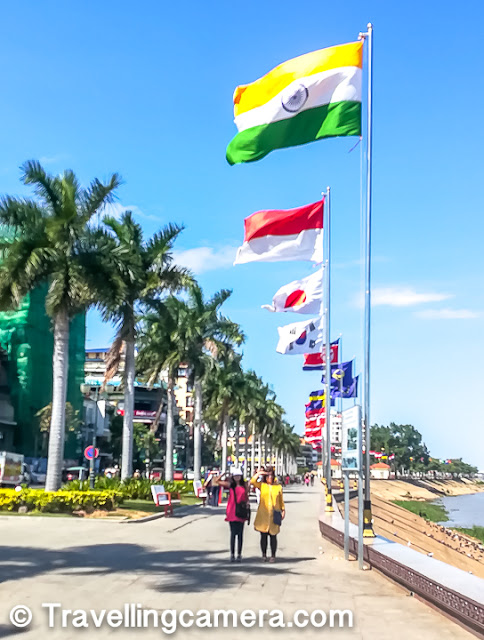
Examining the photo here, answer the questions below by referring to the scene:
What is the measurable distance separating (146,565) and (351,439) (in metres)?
4.00

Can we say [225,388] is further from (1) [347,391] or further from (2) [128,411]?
(2) [128,411]

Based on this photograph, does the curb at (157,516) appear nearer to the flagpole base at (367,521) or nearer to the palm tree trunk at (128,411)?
the palm tree trunk at (128,411)

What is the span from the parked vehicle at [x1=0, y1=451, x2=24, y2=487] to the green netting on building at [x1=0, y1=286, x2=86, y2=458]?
3646 centimetres

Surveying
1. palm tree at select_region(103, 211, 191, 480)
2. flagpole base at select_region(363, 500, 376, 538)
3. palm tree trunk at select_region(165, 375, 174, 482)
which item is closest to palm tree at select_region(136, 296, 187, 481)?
palm tree trunk at select_region(165, 375, 174, 482)

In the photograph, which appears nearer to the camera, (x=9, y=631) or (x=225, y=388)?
(x=9, y=631)

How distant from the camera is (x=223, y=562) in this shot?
1265 cm

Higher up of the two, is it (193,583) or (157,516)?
(193,583)

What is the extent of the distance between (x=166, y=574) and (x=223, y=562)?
1860mm

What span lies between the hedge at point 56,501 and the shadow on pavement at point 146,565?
8.11 m

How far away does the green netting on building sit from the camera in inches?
2872

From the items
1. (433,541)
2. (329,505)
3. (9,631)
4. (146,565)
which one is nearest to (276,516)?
(146,565)

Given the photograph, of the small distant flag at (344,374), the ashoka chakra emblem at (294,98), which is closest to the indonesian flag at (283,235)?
the ashoka chakra emblem at (294,98)

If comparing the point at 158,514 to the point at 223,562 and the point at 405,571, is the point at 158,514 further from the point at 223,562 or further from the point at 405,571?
the point at 405,571

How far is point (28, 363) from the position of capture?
7312 centimetres
